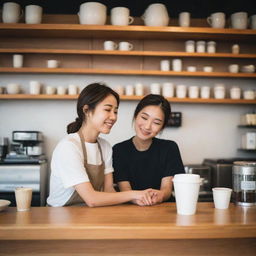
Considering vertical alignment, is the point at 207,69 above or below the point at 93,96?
above

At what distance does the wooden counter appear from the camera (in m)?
1.07

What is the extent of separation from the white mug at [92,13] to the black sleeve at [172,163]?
1576 millimetres

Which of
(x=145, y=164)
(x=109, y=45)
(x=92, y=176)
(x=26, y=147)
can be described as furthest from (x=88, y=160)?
(x=109, y=45)

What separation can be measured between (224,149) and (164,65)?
44.4 inches

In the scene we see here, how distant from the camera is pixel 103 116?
1647 mm

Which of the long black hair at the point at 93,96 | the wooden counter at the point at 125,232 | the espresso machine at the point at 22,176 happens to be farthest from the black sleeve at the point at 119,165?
the espresso machine at the point at 22,176

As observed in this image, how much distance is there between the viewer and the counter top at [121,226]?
3.49ft

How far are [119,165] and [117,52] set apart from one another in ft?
4.84

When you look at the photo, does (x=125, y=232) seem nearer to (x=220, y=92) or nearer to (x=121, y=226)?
(x=121, y=226)

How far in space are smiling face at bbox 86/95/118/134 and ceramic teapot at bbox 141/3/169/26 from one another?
5.19ft

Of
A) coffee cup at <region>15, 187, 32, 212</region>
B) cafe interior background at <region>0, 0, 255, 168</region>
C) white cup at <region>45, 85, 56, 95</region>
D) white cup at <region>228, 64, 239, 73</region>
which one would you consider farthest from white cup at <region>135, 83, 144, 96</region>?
coffee cup at <region>15, 187, 32, 212</region>

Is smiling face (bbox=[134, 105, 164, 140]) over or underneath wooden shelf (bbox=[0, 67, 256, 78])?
underneath

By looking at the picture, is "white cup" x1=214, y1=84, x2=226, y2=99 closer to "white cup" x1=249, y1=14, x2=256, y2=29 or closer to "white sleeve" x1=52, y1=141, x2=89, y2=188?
"white cup" x1=249, y1=14, x2=256, y2=29

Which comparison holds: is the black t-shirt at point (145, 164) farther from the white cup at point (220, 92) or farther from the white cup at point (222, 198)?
the white cup at point (220, 92)
